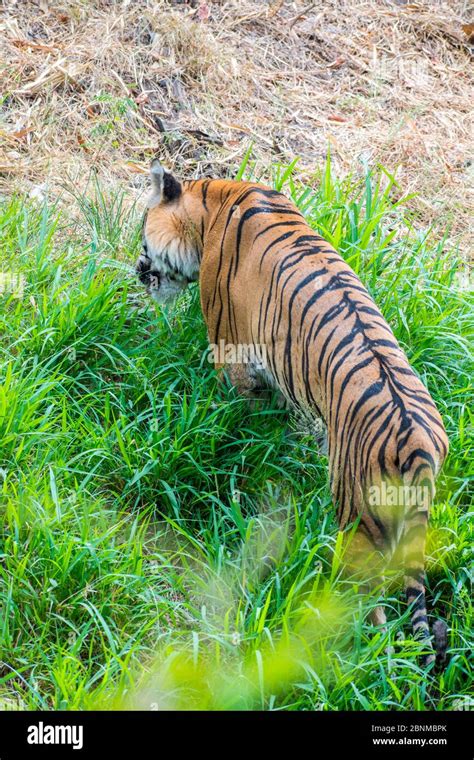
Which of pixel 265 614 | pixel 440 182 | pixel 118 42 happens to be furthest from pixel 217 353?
pixel 118 42

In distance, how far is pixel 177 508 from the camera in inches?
144

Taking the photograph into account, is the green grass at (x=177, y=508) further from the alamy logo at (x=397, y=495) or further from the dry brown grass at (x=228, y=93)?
the dry brown grass at (x=228, y=93)

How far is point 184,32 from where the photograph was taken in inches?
259

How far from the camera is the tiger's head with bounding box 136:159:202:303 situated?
4273 mm

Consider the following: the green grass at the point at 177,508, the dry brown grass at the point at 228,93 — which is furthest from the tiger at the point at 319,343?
Answer: the dry brown grass at the point at 228,93

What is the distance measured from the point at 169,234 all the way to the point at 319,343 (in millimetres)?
1332

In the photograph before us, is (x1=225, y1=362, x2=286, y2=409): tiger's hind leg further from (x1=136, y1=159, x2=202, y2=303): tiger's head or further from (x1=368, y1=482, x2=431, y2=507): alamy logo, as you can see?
(x1=368, y1=482, x2=431, y2=507): alamy logo

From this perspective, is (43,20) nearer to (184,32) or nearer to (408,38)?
(184,32)

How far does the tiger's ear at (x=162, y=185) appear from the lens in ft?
14.0

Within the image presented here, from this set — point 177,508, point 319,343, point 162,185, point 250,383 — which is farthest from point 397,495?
point 162,185

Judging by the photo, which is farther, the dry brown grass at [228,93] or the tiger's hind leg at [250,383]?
the dry brown grass at [228,93]

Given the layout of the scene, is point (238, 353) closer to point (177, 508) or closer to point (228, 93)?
point (177, 508)

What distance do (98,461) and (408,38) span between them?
18.3ft
